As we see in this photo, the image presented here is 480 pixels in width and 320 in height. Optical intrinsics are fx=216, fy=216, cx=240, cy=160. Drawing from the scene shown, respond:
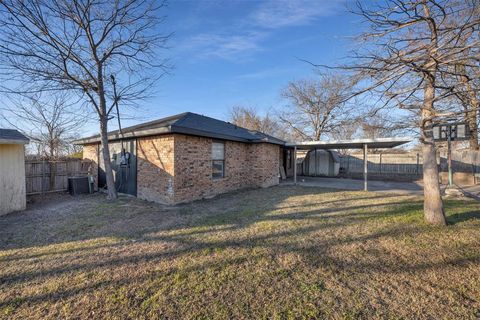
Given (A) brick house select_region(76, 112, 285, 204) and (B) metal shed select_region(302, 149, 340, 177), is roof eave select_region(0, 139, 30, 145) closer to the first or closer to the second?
(A) brick house select_region(76, 112, 285, 204)

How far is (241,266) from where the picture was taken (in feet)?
10.0

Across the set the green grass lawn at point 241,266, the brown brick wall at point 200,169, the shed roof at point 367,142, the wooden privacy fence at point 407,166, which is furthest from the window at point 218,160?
the wooden privacy fence at point 407,166

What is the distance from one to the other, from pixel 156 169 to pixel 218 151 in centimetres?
252

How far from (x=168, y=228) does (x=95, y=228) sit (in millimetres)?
1618

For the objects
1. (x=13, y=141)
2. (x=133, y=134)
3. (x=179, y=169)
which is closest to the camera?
(x=13, y=141)

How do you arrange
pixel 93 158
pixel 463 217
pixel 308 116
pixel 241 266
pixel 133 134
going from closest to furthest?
1. pixel 241 266
2. pixel 463 217
3. pixel 133 134
4. pixel 93 158
5. pixel 308 116

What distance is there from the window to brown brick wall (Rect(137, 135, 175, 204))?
78.6 inches

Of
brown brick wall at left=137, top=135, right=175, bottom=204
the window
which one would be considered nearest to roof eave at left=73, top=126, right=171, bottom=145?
brown brick wall at left=137, top=135, right=175, bottom=204

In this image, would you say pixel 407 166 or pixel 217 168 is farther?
pixel 407 166

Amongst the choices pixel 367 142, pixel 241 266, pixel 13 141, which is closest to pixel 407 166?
pixel 367 142

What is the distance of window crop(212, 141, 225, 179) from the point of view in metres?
8.56

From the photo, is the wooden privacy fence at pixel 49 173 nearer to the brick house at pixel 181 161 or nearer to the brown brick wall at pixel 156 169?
the brick house at pixel 181 161

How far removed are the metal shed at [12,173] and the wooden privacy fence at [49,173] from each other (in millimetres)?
2919

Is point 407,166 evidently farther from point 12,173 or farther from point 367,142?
point 12,173
